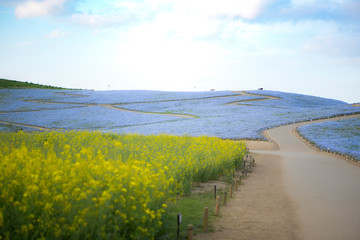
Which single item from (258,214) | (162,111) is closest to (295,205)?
(258,214)

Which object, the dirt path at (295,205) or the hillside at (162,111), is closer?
the dirt path at (295,205)

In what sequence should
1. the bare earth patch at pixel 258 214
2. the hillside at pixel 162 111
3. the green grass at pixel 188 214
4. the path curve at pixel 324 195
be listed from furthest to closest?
the hillside at pixel 162 111, the path curve at pixel 324 195, the bare earth patch at pixel 258 214, the green grass at pixel 188 214

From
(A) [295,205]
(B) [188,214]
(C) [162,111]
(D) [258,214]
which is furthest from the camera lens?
(C) [162,111]

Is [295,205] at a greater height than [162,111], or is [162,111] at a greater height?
[162,111]

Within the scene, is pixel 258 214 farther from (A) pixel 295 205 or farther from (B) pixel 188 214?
(B) pixel 188 214

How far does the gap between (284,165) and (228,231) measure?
1111 cm

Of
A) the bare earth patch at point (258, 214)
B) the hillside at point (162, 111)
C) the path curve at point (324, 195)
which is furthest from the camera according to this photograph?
the hillside at point (162, 111)

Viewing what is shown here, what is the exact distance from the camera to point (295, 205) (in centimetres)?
962

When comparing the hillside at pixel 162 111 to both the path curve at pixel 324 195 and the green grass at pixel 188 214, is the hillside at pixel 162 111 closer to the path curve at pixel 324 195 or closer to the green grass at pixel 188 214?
the path curve at pixel 324 195

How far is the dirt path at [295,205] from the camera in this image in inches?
290

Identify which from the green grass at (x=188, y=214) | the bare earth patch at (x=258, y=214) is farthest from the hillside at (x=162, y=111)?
the green grass at (x=188, y=214)

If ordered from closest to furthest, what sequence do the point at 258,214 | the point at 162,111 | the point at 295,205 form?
the point at 258,214
the point at 295,205
the point at 162,111

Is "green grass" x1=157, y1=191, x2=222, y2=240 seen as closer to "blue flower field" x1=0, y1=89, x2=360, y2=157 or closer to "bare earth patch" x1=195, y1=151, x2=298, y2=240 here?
"bare earth patch" x1=195, y1=151, x2=298, y2=240

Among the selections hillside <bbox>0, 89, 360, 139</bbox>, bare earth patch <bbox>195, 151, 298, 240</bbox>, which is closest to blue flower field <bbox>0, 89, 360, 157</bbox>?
hillside <bbox>0, 89, 360, 139</bbox>
